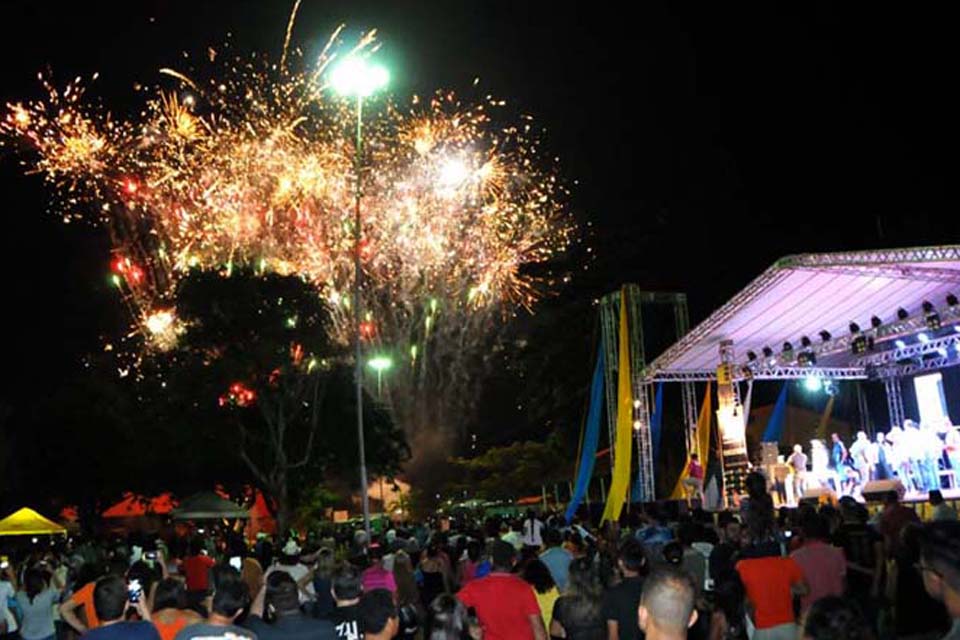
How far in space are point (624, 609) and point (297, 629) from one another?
6.65 ft

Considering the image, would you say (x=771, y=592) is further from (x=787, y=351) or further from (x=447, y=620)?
(x=787, y=351)

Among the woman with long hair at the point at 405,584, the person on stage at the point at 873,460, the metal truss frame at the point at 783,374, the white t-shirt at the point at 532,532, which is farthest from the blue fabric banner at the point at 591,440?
the woman with long hair at the point at 405,584

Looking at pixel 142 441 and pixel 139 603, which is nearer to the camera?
pixel 139 603

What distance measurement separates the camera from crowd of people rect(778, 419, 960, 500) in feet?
69.2

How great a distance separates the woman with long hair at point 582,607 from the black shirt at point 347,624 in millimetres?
1239

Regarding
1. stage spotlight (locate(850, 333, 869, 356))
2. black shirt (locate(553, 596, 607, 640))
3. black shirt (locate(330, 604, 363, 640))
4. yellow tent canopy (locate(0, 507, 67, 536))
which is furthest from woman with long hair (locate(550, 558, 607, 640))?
yellow tent canopy (locate(0, 507, 67, 536))

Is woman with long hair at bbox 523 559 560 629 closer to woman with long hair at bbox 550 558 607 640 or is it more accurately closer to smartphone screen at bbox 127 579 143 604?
woman with long hair at bbox 550 558 607 640

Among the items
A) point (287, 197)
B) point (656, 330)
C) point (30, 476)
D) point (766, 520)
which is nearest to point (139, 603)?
point (766, 520)

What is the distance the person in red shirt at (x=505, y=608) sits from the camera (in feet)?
21.3

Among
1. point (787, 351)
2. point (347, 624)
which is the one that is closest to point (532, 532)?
point (347, 624)

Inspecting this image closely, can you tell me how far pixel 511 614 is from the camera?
21.4 ft

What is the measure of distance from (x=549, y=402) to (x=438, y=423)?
550 inches

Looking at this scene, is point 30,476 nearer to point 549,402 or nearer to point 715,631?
point 549,402

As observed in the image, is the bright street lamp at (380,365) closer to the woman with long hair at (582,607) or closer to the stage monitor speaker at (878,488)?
the stage monitor speaker at (878,488)
